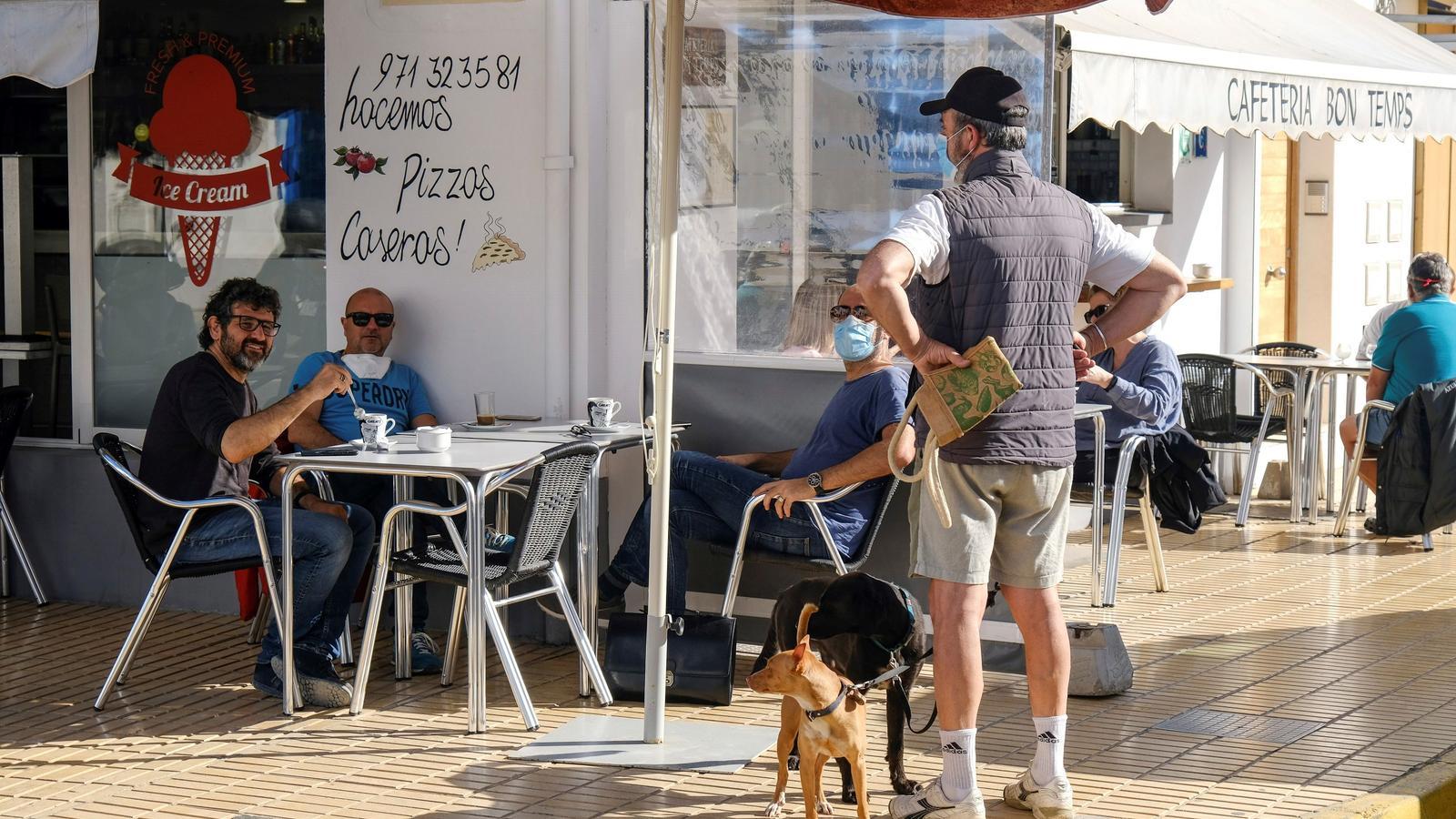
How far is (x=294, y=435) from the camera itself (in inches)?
278

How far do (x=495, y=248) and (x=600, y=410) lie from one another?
3.13 feet

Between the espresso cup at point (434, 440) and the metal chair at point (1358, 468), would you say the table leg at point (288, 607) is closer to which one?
the espresso cup at point (434, 440)

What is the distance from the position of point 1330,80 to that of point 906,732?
4329 millimetres

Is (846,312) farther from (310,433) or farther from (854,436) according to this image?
(310,433)

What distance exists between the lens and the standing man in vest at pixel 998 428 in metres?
4.91

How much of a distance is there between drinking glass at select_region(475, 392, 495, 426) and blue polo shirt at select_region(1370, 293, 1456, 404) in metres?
4.80

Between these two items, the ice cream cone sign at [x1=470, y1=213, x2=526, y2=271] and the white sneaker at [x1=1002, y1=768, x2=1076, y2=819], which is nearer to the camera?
the white sneaker at [x1=1002, y1=768, x2=1076, y2=819]

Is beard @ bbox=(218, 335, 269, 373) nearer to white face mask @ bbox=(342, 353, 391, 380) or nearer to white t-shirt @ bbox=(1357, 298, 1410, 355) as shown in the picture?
white face mask @ bbox=(342, 353, 391, 380)

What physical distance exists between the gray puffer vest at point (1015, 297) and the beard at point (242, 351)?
259 cm

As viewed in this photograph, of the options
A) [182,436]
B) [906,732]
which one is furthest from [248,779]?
[906,732]

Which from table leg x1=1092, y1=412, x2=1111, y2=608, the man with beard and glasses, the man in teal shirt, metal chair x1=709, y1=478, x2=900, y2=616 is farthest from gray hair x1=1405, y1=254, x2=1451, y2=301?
the man with beard and glasses

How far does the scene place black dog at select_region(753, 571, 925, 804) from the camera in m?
5.14

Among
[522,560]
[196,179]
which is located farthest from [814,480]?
[196,179]

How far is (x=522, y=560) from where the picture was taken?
6023 mm
